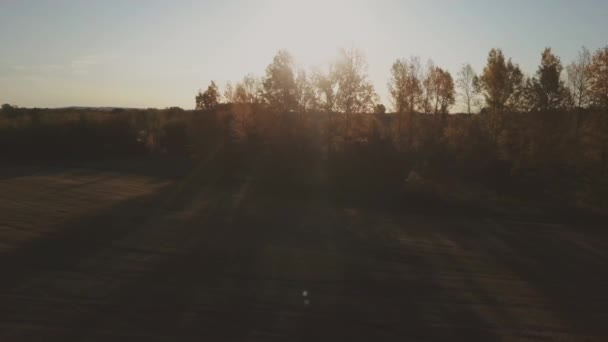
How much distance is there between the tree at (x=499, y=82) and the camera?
4638cm

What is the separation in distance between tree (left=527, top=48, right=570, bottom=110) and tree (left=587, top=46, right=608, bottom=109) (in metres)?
10.6

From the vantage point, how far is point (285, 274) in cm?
1216

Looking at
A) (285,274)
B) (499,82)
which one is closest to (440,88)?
(499,82)

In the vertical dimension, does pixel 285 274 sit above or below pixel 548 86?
below

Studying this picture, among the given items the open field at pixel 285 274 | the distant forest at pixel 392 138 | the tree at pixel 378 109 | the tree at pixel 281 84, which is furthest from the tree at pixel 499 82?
the open field at pixel 285 274

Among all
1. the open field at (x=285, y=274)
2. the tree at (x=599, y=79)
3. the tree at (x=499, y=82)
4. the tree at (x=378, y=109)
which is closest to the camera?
the open field at (x=285, y=274)

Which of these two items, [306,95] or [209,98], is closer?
[306,95]

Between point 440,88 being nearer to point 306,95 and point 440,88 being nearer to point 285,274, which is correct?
point 306,95

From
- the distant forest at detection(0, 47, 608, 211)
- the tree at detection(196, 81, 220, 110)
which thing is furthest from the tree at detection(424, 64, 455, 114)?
the tree at detection(196, 81, 220, 110)

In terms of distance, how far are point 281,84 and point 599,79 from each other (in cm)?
2131

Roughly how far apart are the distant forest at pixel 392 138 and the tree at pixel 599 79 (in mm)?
68

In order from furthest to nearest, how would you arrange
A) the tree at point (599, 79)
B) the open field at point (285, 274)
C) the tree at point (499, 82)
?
the tree at point (499, 82) < the tree at point (599, 79) < the open field at point (285, 274)

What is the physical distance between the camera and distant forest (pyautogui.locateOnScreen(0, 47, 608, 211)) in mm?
29578

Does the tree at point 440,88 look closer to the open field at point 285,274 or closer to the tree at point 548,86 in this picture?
the tree at point 548,86
